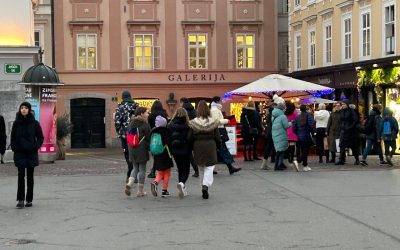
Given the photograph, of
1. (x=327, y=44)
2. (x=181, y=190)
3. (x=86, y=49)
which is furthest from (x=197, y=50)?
(x=181, y=190)

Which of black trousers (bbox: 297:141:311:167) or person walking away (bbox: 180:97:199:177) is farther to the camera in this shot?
black trousers (bbox: 297:141:311:167)

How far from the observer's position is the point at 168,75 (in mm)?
38875

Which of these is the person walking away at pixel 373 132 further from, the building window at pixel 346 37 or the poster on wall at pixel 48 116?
the building window at pixel 346 37

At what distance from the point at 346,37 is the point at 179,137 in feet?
65.1

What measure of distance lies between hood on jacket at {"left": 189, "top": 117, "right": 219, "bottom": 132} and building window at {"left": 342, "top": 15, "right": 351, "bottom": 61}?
62.9 feet

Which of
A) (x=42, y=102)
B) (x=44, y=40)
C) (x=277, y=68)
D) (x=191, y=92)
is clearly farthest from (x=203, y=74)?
(x=42, y=102)

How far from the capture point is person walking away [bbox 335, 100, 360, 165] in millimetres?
18922

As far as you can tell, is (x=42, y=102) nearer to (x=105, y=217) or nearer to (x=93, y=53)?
(x=105, y=217)

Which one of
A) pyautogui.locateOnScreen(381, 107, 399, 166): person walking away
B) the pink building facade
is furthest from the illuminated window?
pyautogui.locateOnScreen(381, 107, 399, 166): person walking away

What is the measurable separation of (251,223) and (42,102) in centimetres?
1283

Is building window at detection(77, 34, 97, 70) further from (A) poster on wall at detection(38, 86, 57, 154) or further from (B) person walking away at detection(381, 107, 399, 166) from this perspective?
(B) person walking away at detection(381, 107, 399, 166)

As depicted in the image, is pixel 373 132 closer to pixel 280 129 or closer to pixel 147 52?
pixel 280 129

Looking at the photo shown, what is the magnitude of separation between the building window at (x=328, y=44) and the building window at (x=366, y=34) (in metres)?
3.76

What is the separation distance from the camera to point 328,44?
1300 inches
